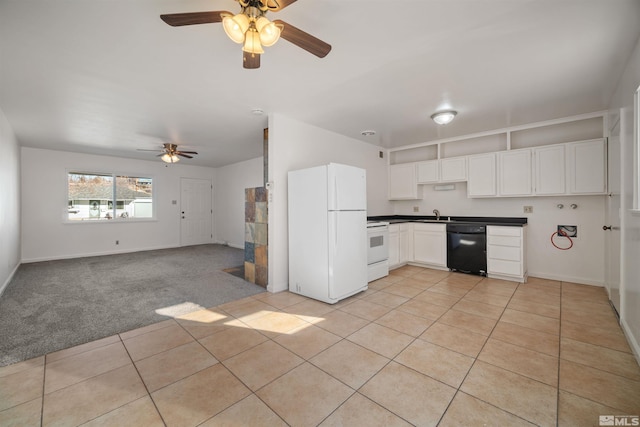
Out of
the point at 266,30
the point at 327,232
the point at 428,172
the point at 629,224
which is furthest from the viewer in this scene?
the point at 428,172

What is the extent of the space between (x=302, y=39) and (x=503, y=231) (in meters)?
4.07

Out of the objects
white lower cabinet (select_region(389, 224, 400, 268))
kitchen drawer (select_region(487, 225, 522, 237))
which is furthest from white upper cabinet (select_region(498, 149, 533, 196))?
white lower cabinet (select_region(389, 224, 400, 268))

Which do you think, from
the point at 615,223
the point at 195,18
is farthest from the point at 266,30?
the point at 615,223

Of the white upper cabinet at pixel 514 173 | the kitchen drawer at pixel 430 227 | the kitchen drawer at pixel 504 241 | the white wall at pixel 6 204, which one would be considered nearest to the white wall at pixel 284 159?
the kitchen drawer at pixel 430 227

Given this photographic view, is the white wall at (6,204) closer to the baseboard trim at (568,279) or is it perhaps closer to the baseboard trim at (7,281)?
the baseboard trim at (7,281)

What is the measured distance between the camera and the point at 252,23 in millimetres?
1630

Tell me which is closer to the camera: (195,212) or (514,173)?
(514,173)

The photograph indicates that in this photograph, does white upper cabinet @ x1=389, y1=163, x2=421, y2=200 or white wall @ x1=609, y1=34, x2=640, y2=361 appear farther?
white upper cabinet @ x1=389, y1=163, x2=421, y2=200

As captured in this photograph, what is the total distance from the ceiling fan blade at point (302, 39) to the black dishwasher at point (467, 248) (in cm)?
381

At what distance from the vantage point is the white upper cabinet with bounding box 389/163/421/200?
546 cm

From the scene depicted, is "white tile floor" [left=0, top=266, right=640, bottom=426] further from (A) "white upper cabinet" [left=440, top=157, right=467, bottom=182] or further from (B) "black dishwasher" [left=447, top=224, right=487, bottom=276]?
(A) "white upper cabinet" [left=440, top=157, right=467, bottom=182]

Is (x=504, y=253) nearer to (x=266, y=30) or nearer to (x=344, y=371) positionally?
(x=344, y=371)

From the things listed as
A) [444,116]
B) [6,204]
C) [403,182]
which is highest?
[444,116]

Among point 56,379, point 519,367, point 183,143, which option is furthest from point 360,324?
point 183,143
